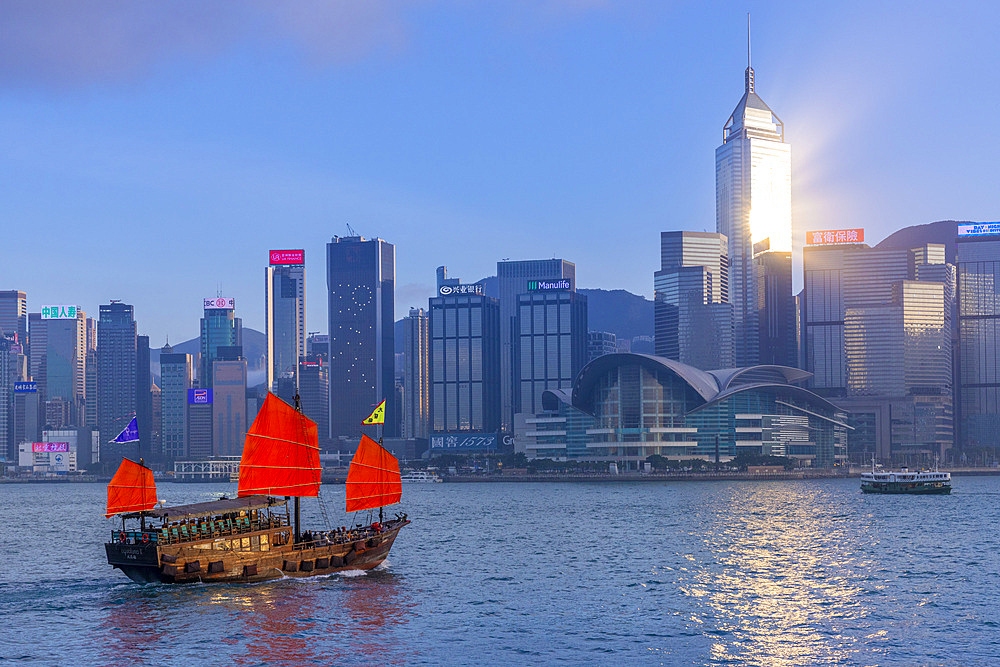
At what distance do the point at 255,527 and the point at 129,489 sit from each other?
8158mm

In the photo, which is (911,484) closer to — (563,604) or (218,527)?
(563,604)

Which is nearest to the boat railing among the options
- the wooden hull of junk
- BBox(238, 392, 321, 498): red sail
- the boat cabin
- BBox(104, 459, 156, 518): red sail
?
the boat cabin

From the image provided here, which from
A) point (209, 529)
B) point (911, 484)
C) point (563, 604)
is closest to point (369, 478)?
point (209, 529)

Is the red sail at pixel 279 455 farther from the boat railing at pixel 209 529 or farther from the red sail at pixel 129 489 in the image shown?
the red sail at pixel 129 489

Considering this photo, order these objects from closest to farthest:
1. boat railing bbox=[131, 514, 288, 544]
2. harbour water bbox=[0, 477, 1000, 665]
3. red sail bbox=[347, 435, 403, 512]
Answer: harbour water bbox=[0, 477, 1000, 665] < boat railing bbox=[131, 514, 288, 544] < red sail bbox=[347, 435, 403, 512]

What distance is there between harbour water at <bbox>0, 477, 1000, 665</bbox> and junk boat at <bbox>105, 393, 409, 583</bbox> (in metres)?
1.22

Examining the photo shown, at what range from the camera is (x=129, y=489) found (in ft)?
218

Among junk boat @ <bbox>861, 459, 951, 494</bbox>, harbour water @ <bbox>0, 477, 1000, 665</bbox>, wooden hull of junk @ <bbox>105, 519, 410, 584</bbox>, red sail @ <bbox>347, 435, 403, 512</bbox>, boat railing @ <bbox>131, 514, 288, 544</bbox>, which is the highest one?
red sail @ <bbox>347, 435, 403, 512</bbox>

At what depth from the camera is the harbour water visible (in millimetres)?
47219

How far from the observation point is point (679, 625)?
53.3m

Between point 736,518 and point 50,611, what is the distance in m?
80.4

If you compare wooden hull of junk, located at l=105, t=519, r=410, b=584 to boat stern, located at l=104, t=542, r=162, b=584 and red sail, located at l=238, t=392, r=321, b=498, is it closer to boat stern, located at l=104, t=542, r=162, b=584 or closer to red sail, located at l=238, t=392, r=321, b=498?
boat stern, located at l=104, t=542, r=162, b=584

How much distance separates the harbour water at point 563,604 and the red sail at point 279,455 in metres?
6.33

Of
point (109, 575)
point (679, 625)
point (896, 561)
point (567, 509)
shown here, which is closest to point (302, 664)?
point (679, 625)
